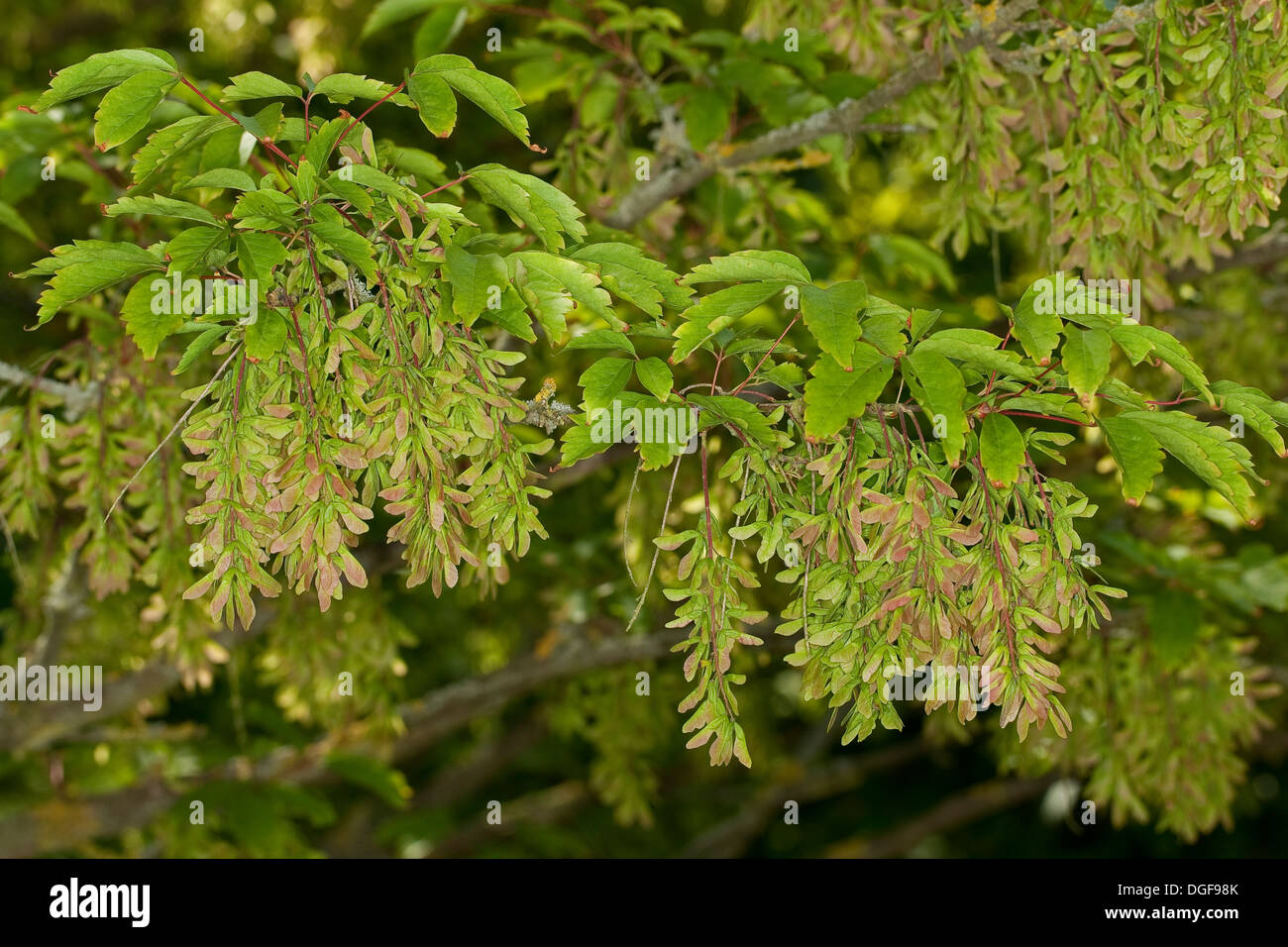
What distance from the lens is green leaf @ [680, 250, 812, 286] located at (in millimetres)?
1620

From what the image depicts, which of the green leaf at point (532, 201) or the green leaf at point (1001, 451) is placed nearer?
the green leaf at point (1001, 451)

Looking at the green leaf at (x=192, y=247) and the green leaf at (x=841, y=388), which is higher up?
the green leaf at (x=192, y=247)

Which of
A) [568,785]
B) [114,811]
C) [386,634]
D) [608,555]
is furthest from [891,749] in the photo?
[114,811]

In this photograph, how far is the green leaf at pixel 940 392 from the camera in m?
1.51

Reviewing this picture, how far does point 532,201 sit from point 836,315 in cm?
50

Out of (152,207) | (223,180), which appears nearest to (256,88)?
(223,180)

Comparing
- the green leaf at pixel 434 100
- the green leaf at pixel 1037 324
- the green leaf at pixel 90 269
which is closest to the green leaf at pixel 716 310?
the green leaf at pixel 1037 324

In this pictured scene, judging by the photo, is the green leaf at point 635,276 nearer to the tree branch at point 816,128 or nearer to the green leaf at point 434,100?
the green leaf at point 434,100

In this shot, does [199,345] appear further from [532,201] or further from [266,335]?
[532,201]

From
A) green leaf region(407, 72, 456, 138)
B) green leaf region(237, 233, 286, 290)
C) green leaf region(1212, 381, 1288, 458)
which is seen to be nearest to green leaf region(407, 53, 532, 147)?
green leaf region(407, 72, 456, 138)

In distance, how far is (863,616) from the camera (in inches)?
64.4

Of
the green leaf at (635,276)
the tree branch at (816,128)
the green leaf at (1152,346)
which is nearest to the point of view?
the green leaf at (1152,346)

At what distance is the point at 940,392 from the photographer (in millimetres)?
1547

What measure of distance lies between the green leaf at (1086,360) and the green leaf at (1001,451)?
10 cm
